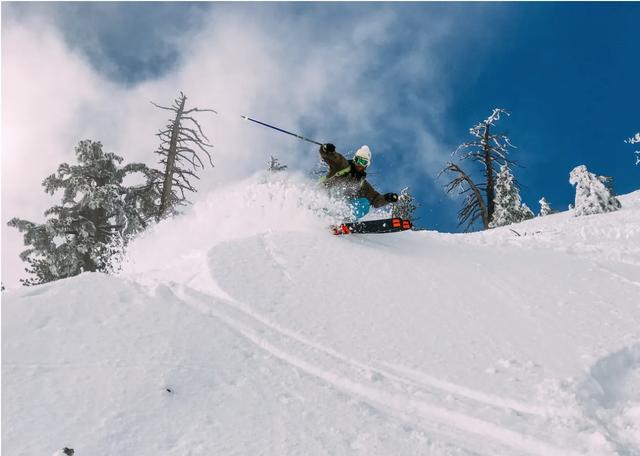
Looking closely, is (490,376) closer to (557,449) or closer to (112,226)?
(557,449)

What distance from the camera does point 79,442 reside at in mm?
3293

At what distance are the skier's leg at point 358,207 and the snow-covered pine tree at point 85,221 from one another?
11.4 m

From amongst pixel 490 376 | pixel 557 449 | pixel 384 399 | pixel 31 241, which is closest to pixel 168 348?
pixel 384 399

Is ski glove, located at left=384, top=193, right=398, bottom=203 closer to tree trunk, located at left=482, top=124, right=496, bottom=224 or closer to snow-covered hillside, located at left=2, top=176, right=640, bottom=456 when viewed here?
snow-covered hillside, located at left=2, top=176, right=640, bottom=456

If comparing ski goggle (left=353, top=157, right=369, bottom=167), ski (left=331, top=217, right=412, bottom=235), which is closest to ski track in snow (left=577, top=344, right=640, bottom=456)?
ski (left=331, top=217, right=412, bottom=235)

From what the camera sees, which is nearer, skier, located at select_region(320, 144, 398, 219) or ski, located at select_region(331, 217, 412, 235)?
ski, located at select_region(331, 217, 412, 235)

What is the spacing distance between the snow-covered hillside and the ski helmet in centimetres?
296

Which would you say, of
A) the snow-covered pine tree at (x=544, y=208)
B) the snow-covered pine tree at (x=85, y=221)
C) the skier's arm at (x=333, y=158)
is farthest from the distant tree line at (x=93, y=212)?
the snow-covered pine tree at (x=544, y=208)

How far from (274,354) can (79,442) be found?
187 centimetres

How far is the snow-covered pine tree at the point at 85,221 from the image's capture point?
18500 millimetres

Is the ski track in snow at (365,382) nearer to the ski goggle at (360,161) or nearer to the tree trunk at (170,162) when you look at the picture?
the ski goggle at (360,161)

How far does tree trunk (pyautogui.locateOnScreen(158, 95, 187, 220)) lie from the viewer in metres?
21.5

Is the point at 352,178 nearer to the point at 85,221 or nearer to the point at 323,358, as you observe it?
the point at 323,358

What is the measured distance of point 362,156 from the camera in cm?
1030
